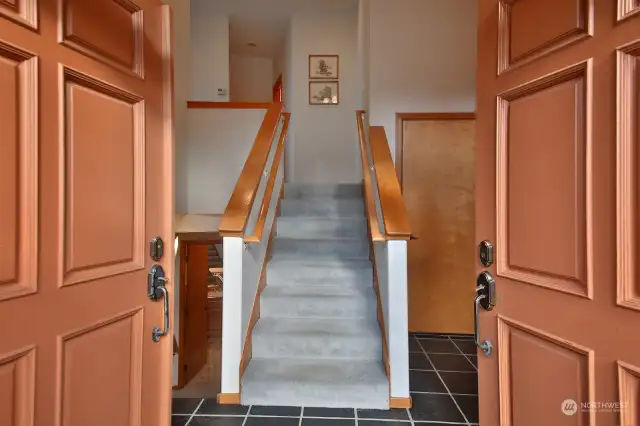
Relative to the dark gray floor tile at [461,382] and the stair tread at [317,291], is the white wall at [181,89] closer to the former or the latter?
the stair tread at [317,291]

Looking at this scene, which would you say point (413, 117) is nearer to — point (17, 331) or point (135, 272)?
point (135, 272)

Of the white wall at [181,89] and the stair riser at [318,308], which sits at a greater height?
the white wall at [181,89]

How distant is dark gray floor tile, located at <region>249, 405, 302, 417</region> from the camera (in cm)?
217

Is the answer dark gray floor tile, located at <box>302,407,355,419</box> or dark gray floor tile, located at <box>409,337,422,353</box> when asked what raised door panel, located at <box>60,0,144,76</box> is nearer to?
dark gray floor tile, located at <box>302,407,355,419</box>

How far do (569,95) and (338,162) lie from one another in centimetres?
521

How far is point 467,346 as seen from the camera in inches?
134

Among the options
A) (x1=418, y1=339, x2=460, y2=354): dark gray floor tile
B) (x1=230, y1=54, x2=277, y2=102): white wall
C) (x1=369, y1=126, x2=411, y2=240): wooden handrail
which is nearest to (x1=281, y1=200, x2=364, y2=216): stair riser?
(x1=369, y1=126, x2=411, y2=240): wooden handrail

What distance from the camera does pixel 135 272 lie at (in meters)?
1.24

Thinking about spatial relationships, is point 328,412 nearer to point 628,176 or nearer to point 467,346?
point 467,346

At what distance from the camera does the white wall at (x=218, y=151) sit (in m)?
4.62

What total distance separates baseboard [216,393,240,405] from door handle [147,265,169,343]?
1108 mm

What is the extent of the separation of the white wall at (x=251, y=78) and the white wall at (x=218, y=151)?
3.70 metres

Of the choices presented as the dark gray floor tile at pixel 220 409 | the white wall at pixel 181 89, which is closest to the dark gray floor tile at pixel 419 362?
the dark gray floor tile at pixel 220 409

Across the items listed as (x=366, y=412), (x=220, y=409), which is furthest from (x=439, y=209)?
(x=220, y=409)
